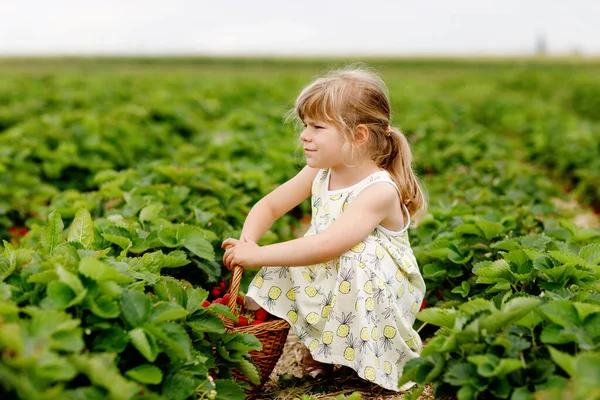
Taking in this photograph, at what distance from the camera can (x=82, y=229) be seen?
2.77 metres

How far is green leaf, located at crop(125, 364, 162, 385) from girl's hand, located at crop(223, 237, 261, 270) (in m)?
0.76

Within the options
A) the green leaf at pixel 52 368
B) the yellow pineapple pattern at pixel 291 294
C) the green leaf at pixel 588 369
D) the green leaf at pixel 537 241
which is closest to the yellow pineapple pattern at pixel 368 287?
the yellow pineapple pattern at pixel 291 294

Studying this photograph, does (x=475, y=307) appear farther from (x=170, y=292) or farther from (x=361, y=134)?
(x=170, y=292)

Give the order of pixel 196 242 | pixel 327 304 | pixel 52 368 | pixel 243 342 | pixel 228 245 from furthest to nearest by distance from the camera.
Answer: pixel 196 242 → pixel 228 245 → pixel 327 304 → pixel 243 342 → pixel 52 368

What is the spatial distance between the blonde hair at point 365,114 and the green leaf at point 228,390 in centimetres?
110

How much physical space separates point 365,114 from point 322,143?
9.1 inches

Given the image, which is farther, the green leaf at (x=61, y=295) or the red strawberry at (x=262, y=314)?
the red strawberry at (x=262, y=314)

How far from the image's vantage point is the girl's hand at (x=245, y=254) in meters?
2.72

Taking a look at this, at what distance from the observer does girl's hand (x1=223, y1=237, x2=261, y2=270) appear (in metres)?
2.72

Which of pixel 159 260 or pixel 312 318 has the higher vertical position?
pixel 159 260

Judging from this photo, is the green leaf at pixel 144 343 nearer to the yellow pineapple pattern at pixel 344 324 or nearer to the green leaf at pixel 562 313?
the yellow pineapple pattern at pixel 344 324

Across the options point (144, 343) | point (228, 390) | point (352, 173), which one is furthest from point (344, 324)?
point (144, 343)

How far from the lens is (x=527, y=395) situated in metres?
1.98

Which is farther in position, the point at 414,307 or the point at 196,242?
the point at 196,242
